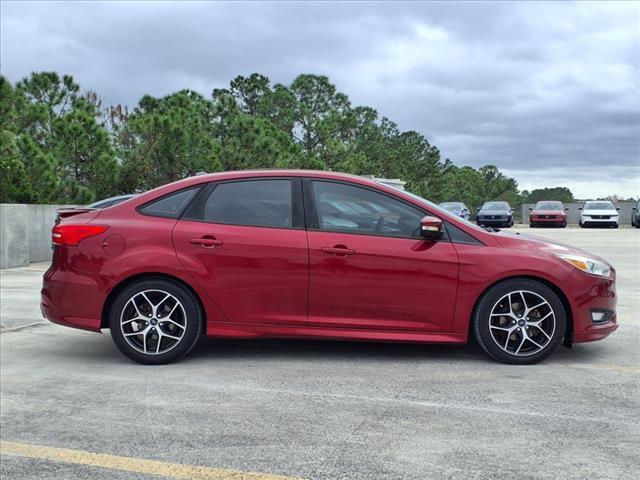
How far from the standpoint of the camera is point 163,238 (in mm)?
5453

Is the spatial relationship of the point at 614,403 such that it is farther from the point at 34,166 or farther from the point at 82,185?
the point at 82,185

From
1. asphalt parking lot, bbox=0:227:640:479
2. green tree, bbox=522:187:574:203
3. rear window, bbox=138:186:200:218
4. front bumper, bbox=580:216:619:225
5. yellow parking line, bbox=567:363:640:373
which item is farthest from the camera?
green tree, bbox=522:187:574:203

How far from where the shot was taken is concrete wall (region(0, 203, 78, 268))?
44.8ft

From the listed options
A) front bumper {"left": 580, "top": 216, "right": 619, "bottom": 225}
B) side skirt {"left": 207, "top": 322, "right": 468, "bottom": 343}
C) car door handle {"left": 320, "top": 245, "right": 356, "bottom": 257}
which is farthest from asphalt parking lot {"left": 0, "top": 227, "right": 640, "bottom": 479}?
front bumper {"left": 580, "top": 216, "right": 619, "bottom": 225}

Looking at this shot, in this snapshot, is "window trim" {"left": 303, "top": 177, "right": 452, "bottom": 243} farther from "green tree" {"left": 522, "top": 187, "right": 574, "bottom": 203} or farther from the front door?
"green tree" {"left": 522, "top": 187, "right": 574, "bottom": 203}

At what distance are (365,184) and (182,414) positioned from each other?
93.8 inches

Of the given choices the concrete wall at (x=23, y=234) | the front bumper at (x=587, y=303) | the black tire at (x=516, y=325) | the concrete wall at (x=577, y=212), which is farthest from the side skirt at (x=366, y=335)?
the concrete wall at (x=577, y=212)

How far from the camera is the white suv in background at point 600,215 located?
117 ft

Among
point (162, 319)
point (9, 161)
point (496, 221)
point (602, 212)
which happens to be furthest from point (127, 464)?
point (602, 212)

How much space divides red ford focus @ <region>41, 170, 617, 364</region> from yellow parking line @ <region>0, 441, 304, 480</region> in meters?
1.74

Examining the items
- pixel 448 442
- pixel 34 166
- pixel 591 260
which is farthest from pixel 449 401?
pixel 34 166

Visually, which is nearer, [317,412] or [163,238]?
[317,412]

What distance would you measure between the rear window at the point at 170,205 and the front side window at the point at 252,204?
17 cm

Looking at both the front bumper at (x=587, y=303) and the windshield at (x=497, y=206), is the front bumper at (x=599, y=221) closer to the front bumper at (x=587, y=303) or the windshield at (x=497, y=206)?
the windshield at (x=497, y=206)
